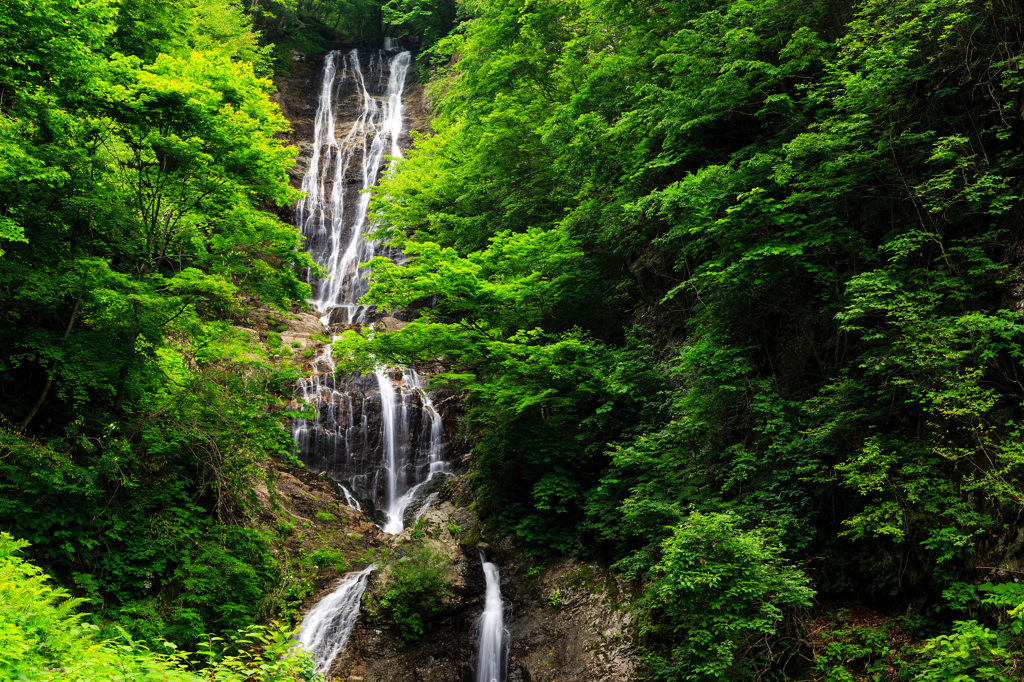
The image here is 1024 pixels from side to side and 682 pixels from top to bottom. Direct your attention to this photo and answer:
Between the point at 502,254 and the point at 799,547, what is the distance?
7.42m

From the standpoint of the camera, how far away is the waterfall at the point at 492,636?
9.99m

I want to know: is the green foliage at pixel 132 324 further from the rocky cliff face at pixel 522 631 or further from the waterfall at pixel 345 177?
the waterfall at pixel 345 177

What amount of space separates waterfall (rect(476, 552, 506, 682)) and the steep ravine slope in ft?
0.41

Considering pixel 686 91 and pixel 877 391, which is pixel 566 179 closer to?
pixel 686 91

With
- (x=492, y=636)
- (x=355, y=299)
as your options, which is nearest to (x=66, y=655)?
(x=492, y=636)

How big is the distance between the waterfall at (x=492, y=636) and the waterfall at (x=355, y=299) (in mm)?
3851

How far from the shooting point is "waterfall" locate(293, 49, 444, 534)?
15.9m

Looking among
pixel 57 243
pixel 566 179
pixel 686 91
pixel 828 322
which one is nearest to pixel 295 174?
pixel 566 179

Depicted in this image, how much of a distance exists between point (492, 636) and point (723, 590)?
534cm

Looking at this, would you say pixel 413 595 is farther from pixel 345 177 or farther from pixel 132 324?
pixel 345 177

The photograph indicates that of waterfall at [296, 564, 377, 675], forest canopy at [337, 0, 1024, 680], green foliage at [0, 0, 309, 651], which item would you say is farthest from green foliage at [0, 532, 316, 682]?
waterfall at [296, 564, 377, 675]

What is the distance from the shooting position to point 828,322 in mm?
8320

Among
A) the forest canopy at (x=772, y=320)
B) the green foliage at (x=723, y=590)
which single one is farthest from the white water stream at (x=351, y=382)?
the green foliage at (x=723, y=590)

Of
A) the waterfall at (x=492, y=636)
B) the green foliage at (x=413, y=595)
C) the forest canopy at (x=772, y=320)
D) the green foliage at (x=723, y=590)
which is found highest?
the forest canopy at (x=772, y=320)
